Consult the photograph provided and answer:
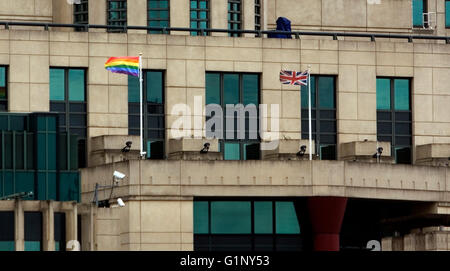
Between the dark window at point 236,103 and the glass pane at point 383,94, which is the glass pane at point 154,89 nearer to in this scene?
the dark window at point 236,103

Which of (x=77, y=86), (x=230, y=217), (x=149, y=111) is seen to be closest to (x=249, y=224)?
(x=230, y=217)

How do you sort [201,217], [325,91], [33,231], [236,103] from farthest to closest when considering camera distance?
[325,91]
[236,103]
[201,217]
[33,231]

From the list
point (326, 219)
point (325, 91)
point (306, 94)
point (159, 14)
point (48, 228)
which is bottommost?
point (326, 219)

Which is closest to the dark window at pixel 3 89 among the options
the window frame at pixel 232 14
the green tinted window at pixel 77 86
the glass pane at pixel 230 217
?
the green tinted window at pixel 77 86

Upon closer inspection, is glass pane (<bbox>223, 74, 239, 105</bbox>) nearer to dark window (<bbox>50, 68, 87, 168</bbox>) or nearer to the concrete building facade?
the concrete building facade

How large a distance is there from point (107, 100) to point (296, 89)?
42.9 ft

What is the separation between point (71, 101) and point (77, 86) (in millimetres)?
1117

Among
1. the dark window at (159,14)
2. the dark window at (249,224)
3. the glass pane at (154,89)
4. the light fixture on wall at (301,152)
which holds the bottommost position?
the dark window at (249,224)

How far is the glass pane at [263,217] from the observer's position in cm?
7312

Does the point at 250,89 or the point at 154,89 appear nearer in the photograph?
the point at 154,89

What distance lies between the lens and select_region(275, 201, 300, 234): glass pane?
73.2 meters

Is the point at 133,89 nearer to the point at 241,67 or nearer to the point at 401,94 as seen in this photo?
the point at 241,67

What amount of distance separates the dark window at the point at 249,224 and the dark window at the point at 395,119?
10342 millimetres

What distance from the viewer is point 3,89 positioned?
73.4 meters
